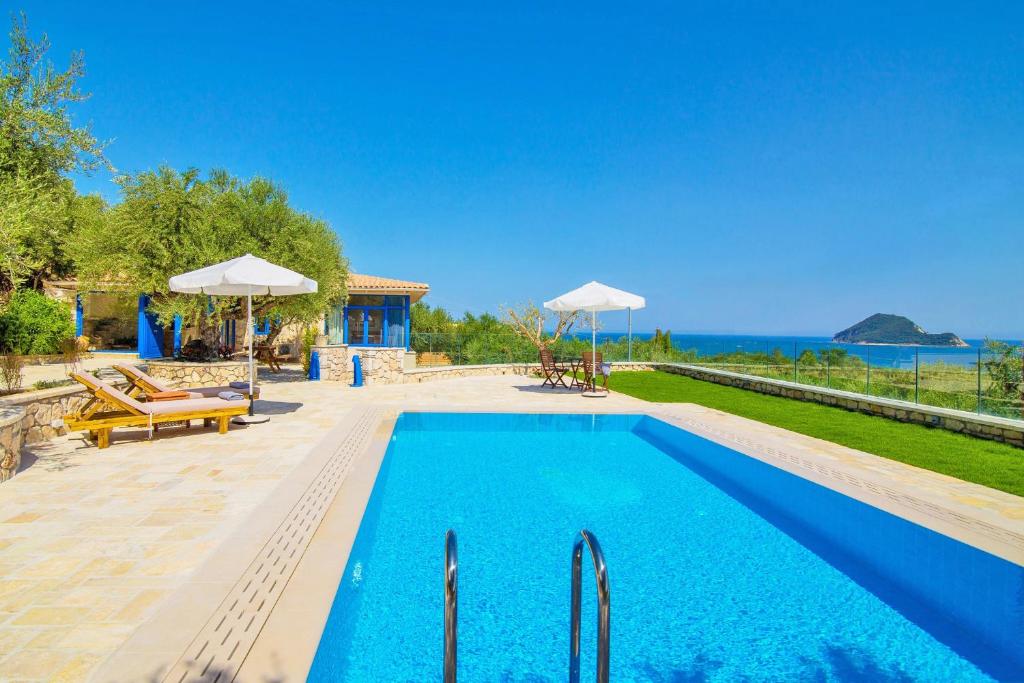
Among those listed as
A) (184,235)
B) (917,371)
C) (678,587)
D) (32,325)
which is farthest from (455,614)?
(32,325)

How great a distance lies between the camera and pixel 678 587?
395 cm

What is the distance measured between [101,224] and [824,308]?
61.0 metres

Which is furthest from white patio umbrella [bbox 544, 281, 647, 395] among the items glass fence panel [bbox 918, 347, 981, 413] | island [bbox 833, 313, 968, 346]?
island [bbox 833, 313, 968, 346]

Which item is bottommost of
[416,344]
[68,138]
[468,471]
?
[468,471]

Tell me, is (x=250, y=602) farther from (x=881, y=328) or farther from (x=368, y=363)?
(x=881, y=328)

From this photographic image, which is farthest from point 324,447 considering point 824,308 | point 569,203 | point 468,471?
point 824,308

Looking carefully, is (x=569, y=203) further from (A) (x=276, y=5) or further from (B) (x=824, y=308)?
(B) (x=824, y=308)

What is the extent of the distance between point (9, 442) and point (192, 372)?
284 inches

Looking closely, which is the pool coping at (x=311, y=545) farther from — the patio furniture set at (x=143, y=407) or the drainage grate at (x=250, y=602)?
the patio furniture set at (x=143, y=407)

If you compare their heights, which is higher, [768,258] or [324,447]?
[768,258]

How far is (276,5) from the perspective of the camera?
1672 centimetres

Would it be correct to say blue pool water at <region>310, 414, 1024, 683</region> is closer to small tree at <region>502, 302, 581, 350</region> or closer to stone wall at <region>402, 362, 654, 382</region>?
stone wall at <region>402, 362, 654, 382</region>

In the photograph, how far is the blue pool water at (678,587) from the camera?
9.87 ft

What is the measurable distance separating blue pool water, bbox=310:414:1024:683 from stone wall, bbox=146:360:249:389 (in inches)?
312
